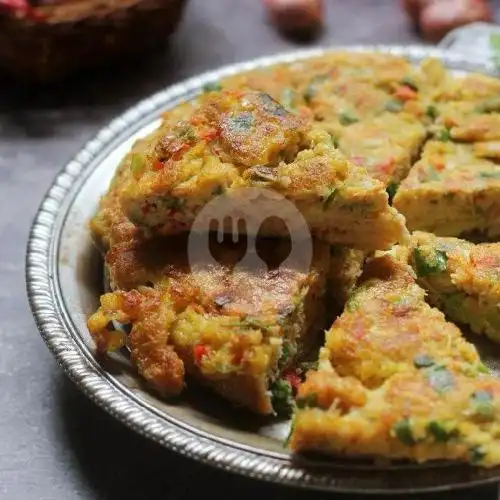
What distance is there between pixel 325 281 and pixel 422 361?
649mm

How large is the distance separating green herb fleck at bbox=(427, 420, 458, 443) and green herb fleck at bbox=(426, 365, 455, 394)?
144 millimetres

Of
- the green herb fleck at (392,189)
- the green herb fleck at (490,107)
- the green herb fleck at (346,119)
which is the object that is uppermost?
the green herb fleck at (490,107)

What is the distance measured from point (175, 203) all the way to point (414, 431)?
1301 mm

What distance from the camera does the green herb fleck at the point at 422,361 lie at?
2.92 m

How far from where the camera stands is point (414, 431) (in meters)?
2.70

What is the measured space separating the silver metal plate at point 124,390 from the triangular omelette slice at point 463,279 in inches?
5.7

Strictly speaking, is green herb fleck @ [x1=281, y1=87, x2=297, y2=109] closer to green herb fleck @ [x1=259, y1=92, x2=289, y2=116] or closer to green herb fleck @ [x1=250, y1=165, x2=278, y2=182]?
green herb fleck @ [x1=259, y1=92, x2=289, y2=116]

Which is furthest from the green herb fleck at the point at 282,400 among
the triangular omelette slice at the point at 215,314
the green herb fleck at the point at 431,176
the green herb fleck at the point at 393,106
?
the green herb fleck at the point at 393,106

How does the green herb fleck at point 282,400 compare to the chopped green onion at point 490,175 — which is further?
the chopped green onion at point 490,175

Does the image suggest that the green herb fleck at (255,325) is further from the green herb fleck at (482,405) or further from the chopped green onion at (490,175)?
the chopped green onion at (490,175)

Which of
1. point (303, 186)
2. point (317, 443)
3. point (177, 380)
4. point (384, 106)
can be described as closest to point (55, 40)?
point (384, 106)

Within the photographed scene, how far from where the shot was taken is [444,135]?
4078 millimetres

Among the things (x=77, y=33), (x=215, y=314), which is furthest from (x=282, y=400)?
(x=77, y=33)

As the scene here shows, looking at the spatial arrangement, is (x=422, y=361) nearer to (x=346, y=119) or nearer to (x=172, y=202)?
(x=172, y=202)
